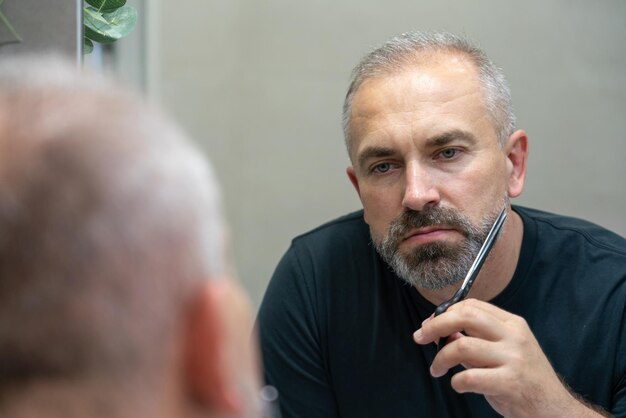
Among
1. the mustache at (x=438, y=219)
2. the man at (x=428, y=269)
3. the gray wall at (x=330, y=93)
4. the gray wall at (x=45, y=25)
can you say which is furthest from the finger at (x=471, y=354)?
the gray wall at (x=330, y=93)

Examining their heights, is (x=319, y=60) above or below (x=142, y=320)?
above

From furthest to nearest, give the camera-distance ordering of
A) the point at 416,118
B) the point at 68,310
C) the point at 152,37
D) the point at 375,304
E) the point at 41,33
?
the point at 152,37 → the point at 375,304 → the point at 416,118 → the point at 41,33 → the point at 68,310

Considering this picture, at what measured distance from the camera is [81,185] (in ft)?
1.07

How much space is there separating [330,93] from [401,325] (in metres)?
0.93

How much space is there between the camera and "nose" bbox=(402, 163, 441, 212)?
121 cm

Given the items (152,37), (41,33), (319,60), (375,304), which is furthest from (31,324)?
(319,60)

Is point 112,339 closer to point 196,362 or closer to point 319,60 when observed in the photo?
point 196,362

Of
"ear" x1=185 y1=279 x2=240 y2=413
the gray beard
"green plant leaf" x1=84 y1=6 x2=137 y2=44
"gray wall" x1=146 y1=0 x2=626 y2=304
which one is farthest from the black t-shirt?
"ear" x1=185 y1=279 x2=240 y2=413

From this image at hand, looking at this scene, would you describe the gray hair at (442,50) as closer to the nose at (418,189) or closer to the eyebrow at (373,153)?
the eyebrow at (373,153)

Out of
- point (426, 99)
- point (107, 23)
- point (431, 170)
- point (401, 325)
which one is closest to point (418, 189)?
point (431, 170)

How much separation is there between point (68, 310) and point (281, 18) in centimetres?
186

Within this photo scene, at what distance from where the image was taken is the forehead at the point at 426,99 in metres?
1.27

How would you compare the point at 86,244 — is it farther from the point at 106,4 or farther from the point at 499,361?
the point at 106,4

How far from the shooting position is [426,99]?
1278 millimetres
